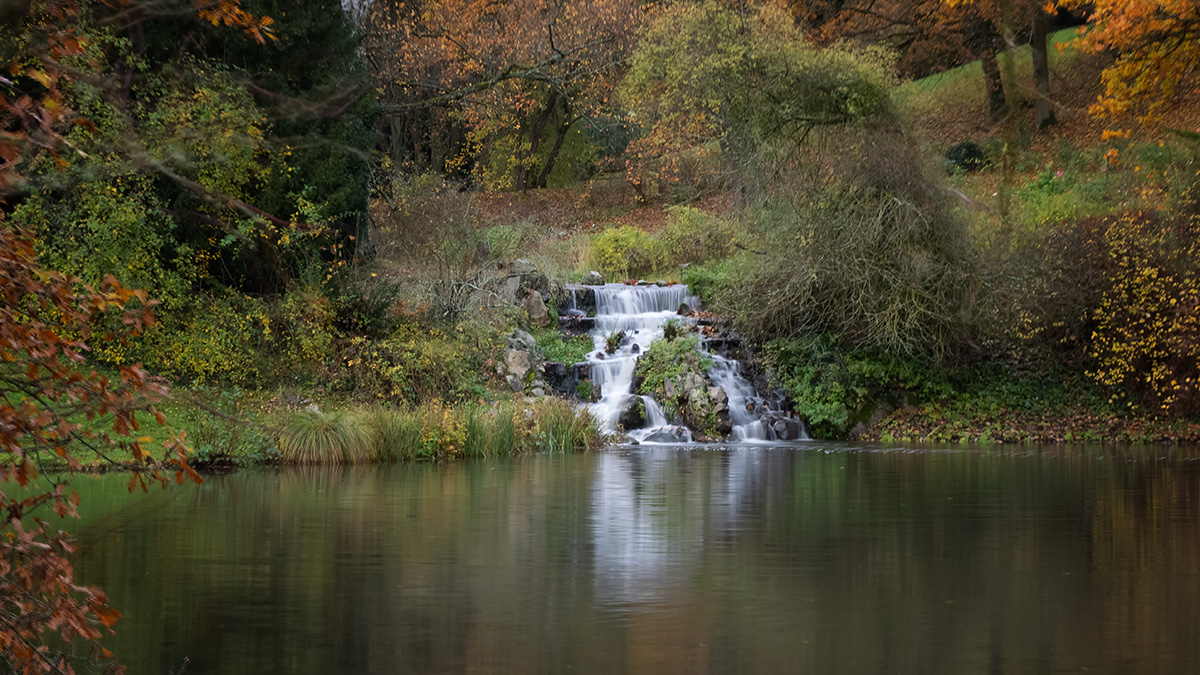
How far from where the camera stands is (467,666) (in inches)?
243

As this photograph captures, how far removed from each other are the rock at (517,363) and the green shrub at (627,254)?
9.09 metres

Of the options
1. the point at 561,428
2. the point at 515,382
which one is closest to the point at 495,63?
the point at 515,382

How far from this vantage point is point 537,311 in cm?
2617

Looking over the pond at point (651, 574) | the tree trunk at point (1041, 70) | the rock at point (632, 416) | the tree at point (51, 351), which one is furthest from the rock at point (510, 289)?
the tree at point (51, 351)

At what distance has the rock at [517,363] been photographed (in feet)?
77.2

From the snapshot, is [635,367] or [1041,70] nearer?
[635,367]

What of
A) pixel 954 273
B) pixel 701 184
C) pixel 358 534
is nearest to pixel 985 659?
pixel 358 534

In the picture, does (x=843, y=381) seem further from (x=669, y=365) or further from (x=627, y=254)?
(x=627, y=254)

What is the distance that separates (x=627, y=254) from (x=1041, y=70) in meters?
14.5

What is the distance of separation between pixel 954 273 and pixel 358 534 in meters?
15.5

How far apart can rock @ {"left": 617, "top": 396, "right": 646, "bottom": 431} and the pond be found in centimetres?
760

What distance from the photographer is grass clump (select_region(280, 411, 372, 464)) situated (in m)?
17.3

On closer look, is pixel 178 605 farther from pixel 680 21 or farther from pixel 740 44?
pixel 680 21

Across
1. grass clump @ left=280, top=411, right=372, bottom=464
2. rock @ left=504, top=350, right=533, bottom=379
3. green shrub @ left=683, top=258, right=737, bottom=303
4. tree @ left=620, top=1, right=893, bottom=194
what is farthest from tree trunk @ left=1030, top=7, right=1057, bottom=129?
grass clump @ left=280, top=411, right=372, bottom=464
